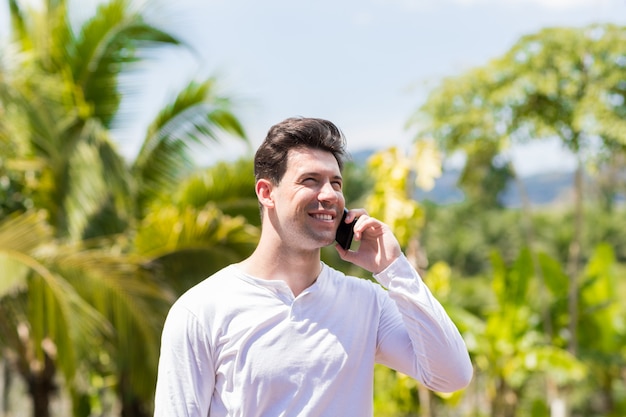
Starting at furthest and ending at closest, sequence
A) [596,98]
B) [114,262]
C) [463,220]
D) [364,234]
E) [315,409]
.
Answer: [463,220] < [596,98] < [114,262] < [364,234] < [315,409]

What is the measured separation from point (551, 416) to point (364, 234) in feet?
43.0

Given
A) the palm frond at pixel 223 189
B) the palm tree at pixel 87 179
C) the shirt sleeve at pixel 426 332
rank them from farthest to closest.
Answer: the palm frond at pixel 223 189
the palm tree at pixel 87 179
the shirt sleeve at pixel 426 332

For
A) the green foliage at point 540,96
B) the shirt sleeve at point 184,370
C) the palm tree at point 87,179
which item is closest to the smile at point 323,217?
the shirt sleeve at point 184,370

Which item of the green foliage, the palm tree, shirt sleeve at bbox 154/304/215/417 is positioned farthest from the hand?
the green foliage

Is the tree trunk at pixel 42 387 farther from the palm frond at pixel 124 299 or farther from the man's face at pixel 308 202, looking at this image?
the man's face at pixel 308 202

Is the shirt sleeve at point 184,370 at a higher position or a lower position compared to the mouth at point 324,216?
lower

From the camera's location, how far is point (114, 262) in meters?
7.14

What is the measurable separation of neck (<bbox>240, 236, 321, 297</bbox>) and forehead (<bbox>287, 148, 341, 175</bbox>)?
0.18 metres

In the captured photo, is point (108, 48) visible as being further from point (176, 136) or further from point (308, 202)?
point (308, 202)

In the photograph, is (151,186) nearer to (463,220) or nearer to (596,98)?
(596,98)

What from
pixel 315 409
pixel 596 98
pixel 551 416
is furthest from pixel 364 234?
pixel 551 416

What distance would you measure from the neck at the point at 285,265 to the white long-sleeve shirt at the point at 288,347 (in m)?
0.03

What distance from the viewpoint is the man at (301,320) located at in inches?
74.6

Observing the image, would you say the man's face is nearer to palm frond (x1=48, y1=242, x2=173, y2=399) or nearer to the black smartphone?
the black smartphone
